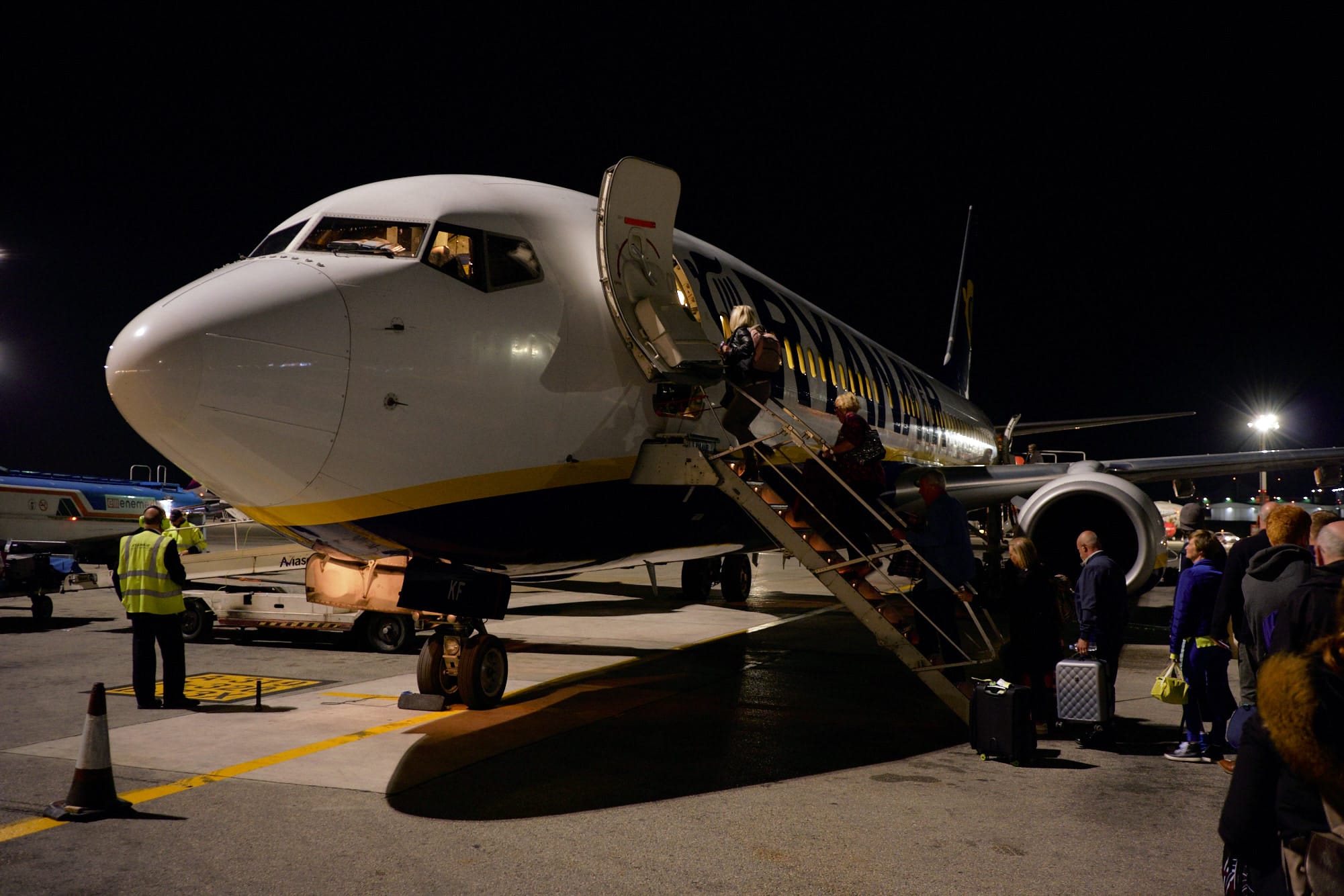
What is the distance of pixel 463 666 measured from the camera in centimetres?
734

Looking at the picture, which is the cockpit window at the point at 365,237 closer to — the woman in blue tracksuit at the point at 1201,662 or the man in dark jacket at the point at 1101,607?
the man in dark jacket at the point at 1101,607

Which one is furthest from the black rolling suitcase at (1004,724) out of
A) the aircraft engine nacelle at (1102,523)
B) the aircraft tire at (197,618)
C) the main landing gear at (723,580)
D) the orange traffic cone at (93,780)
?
the main landing gear at (723,580)

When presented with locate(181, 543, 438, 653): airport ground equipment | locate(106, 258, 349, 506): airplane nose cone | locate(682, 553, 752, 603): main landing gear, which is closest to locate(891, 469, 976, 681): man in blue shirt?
locate(106, 258, 349, 506): airplane nose cone

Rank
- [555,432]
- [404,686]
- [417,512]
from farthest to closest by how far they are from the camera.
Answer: [404,686] < [555,432] < [417,512]

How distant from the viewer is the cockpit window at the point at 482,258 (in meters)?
5.82

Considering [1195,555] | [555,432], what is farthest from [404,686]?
[1195,555]

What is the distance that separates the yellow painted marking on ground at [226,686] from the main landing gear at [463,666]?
158 centimetres

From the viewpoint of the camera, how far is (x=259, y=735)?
21.6 feet

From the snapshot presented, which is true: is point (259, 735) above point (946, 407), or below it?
below

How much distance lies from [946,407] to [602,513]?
13.3 metres

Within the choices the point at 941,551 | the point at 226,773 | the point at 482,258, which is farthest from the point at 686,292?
the point at 226,773

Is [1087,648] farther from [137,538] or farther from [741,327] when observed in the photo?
[137,538]

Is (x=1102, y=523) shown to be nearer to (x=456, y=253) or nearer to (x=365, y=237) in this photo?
(x=456, y=253)

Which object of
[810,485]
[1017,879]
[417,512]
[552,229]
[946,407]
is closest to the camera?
[1017,879]
